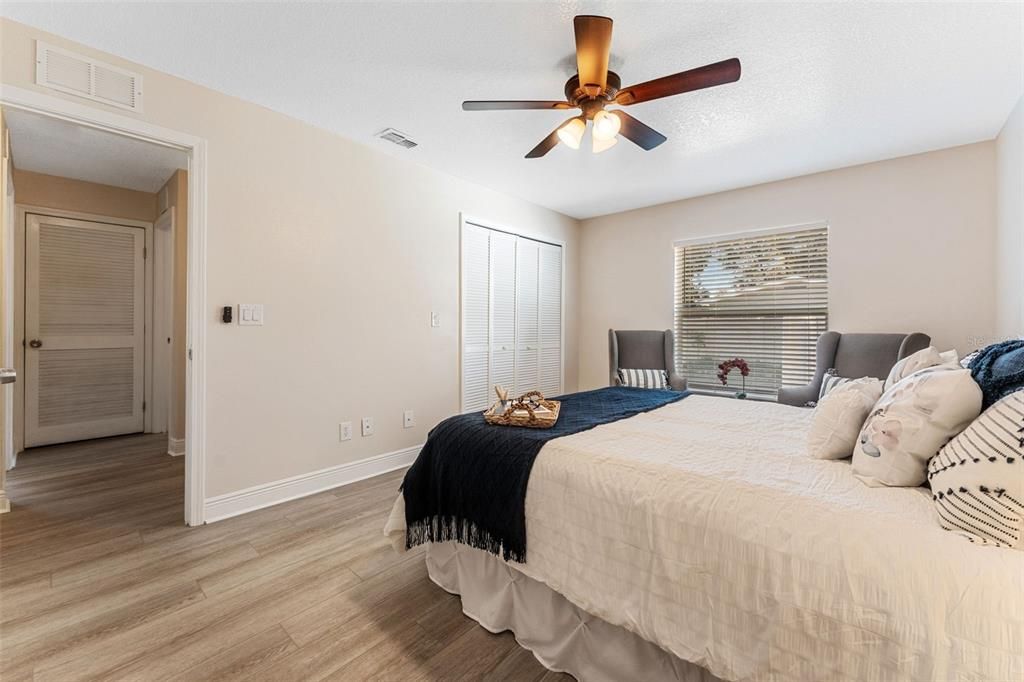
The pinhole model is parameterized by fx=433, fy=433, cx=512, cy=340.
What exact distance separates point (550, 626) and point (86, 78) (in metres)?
3.22

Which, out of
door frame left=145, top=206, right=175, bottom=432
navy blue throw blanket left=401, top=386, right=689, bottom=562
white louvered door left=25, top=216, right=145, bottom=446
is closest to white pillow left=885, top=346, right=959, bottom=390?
navy blue throw blanket left=401, top=386, right=689, bottom=562

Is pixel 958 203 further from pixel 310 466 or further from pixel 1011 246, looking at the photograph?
pixel 310 466

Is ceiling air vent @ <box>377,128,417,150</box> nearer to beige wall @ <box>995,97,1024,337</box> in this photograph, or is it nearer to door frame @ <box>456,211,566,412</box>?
door frame @ <box>456,211,566,412</box>

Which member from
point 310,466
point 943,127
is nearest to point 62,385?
point 310,466

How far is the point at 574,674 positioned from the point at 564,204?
4186 mm

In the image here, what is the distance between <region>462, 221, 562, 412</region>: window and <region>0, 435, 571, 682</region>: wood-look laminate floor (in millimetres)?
1726

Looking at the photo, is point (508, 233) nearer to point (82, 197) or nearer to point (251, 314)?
point (251, 314)

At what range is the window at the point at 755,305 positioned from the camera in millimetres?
3805

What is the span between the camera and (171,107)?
235 centimetres

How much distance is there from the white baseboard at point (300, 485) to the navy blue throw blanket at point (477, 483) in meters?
1.36

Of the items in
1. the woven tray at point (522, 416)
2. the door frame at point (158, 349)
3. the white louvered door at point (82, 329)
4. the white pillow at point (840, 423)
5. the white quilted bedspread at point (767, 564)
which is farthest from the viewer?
the door frame at point (158, 349)

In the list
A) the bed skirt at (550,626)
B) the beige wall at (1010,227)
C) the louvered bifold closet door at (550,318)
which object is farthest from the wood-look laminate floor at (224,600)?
the beige wall at (1010,227)

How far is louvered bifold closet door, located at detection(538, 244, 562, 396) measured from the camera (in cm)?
492

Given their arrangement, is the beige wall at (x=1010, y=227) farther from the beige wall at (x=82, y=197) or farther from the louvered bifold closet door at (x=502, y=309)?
the beige wall at (x=82, y=197)
